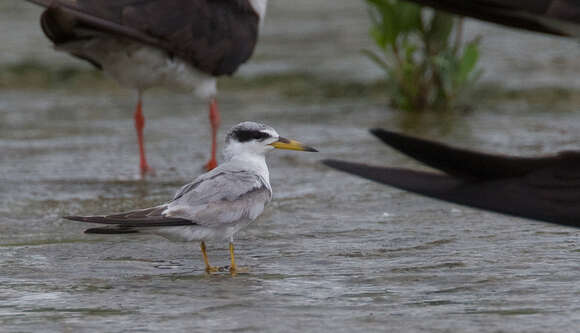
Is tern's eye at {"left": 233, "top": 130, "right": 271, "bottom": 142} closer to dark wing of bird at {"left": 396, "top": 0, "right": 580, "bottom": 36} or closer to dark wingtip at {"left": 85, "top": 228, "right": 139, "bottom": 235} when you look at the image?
dark wingtip at {"left": 85, "top": 228, "right": 139, "bottom": 235}

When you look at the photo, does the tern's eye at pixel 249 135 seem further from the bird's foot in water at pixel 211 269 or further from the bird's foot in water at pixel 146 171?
the bird's foot in water at pixel 146 171

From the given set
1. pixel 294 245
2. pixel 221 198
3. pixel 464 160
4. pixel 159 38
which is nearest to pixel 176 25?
pixel 159 38

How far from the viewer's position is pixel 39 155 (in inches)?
271

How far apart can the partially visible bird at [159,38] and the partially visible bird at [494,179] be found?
317cm

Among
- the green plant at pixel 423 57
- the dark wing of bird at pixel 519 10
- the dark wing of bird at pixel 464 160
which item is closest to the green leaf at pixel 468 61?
the green plant at pixel 423 57

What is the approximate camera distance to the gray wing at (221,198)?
4113 mm

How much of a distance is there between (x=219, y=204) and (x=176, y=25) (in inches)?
93.5

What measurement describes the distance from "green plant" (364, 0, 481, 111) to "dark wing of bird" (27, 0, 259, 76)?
114cm

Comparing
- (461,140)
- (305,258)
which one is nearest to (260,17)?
(461,140)

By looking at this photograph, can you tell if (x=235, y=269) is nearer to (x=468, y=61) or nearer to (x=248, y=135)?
(x=248, y=135)

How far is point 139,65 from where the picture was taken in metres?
6.72

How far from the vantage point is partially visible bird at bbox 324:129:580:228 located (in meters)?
2.80

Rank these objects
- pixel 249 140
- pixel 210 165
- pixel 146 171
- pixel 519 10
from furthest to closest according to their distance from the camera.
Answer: pixel 210 165, pixel 146 171, pixel 249 140, pixel 519 10

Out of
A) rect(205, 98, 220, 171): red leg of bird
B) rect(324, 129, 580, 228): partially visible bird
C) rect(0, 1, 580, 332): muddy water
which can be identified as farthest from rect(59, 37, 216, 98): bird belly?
rect(324, 129, 580, 228): partially visible bird
